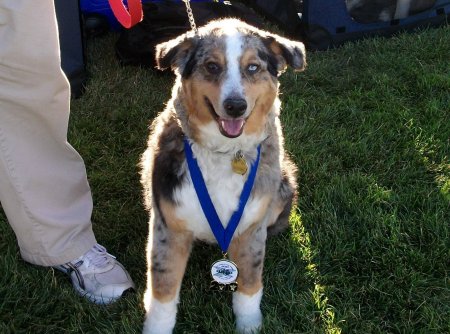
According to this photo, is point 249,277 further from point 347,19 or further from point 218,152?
point 347,19

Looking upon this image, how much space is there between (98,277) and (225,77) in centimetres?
122

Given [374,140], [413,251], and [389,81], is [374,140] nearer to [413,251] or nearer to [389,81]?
[389,81]

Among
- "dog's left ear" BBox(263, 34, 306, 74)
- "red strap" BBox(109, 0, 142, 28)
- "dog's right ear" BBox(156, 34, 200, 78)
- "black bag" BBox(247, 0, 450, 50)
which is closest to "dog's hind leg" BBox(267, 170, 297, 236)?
"dog's left ear" BBox(263, 34, 306, 74)

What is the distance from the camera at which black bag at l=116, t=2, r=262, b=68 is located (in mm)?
4855

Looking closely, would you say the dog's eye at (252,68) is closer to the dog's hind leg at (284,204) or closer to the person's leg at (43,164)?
the dog's hind leg at (284,204)

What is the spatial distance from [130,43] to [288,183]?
→ 2.44m

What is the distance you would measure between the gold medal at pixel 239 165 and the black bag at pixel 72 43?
7.72 ft

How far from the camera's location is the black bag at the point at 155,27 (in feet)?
15.9

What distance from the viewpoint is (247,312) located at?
8.87 ft

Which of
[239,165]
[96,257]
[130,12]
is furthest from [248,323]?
[130,12]

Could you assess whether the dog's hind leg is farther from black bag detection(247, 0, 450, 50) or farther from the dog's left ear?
black bag detection(247, 0, 450, 50)

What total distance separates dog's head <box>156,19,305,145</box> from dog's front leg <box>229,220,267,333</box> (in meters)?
0.49

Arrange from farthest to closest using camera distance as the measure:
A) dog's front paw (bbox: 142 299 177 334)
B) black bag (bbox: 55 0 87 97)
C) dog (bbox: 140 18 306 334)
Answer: black bag (bbox: 55 0 87 97), dog's front paw (bbox: 142 299 177 334), dog (bbox: 140 18 306 334)

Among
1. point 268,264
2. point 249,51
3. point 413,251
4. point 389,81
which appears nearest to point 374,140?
point 389,81
